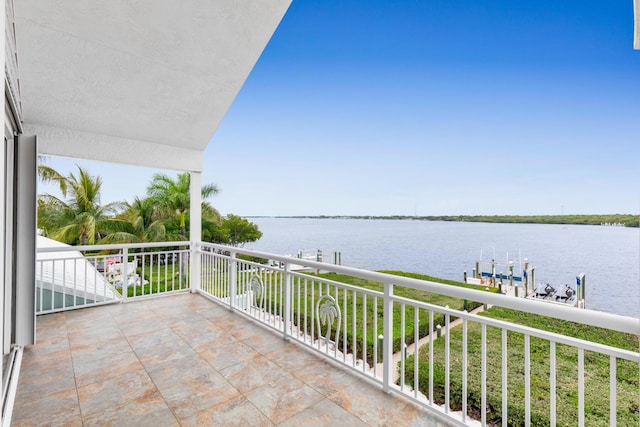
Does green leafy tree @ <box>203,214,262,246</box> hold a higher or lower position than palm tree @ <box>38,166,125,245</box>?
lower

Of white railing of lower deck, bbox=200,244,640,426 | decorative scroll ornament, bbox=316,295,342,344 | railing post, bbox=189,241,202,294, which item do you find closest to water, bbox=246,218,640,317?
white railing of lower deck, bbox=200,244,640,426

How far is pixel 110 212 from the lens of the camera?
47.6 feet

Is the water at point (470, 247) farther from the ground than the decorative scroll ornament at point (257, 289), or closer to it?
closer to it

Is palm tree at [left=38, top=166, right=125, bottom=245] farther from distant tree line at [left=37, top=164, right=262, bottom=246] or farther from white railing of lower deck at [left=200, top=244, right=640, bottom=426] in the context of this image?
white railing of lower deck at [left=200, top=244, right=640, bottom=426]

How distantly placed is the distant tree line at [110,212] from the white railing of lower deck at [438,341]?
10190mm

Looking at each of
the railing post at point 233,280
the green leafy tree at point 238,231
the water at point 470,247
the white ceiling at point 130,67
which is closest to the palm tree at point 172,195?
the water at point 470,247

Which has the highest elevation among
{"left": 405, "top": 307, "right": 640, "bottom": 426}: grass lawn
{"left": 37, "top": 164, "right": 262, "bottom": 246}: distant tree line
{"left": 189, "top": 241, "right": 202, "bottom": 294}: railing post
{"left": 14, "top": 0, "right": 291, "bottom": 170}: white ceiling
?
{"left": 14, "top": 0, "right": 291, "bottom": 170}: white ceiling

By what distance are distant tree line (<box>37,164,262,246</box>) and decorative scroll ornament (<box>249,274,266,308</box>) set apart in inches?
449

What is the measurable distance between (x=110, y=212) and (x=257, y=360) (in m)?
14.6

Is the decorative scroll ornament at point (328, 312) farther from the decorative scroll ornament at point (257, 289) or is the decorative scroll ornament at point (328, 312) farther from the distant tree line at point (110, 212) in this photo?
the distant tree line at point (110, 212)

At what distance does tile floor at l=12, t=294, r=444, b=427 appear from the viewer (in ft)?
7.18

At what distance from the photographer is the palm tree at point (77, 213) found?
13.1 metres

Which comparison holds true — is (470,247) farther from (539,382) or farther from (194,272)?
(194,272)

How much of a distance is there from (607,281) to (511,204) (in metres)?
15.1
